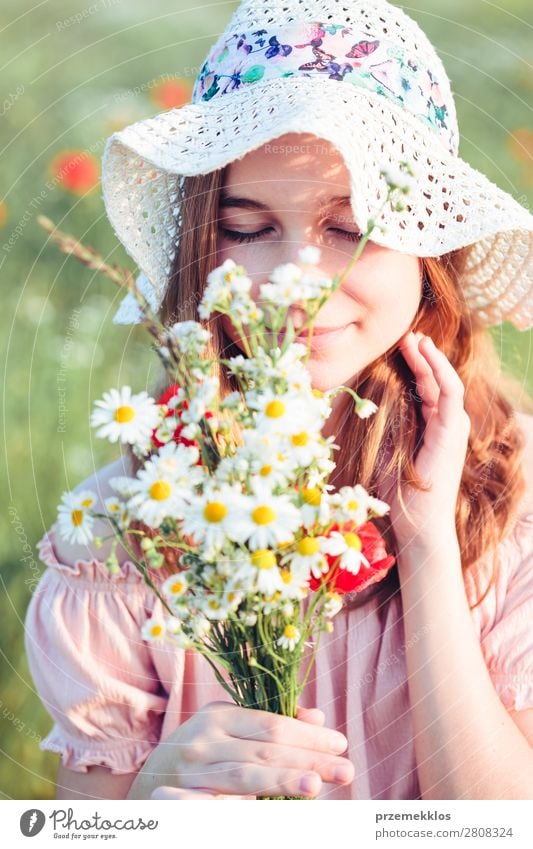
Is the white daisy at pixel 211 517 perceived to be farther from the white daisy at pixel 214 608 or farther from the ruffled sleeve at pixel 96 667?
the ruffled sleeve at pixel 96 667

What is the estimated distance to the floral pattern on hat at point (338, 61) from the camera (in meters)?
0.71

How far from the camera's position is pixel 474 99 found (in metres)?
1.22

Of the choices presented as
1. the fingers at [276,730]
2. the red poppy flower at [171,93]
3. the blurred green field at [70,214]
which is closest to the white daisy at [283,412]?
the fingers at [276,730]

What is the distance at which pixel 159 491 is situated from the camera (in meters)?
0.51

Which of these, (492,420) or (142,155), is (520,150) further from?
(142,155)

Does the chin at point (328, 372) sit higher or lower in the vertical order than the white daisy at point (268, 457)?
higher

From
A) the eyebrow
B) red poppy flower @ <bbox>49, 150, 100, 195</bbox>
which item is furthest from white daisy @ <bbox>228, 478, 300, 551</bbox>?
red poppy flower @ <bbox>49, 150, 100, 195</bbox>

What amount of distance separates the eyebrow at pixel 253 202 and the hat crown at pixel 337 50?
0.08 m

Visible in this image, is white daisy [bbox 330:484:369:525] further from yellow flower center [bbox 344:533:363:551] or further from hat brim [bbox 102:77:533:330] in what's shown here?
hat brim [bbox 102:77:533:330]

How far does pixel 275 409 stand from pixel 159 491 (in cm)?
8

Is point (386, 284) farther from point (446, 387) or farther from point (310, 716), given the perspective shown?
point (310, 716)

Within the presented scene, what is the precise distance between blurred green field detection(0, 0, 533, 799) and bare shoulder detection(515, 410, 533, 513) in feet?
0.56

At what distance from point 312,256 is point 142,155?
9.4 inches

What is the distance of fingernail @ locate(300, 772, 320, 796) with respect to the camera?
64 cm
